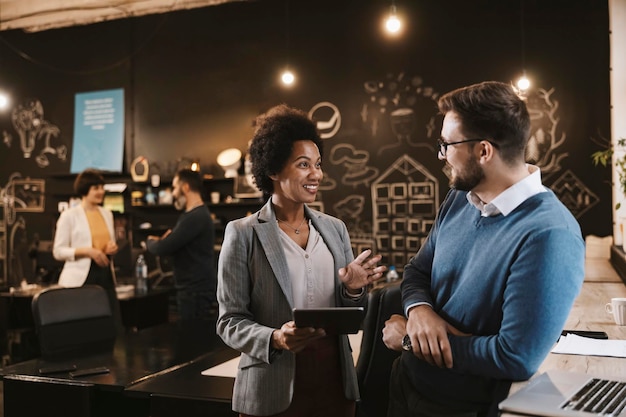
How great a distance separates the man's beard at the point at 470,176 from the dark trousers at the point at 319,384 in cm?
74

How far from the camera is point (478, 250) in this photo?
1.67 m

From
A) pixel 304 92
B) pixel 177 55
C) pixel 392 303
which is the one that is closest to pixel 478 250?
pixel 392 303

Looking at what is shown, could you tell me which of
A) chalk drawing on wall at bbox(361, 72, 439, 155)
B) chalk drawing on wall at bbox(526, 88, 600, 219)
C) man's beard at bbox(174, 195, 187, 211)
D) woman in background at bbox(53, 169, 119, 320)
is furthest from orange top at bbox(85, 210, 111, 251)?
chalk drawing on wall at bbox(526, 88, 600, 219)

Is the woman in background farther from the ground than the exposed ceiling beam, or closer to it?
closer to it

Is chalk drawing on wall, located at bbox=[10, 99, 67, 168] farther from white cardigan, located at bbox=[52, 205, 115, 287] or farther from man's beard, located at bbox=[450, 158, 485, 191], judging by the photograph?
man's beard, located at bbox=[450, 158, 485, 191]

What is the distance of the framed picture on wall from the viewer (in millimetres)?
7302

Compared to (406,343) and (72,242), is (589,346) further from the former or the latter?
(72,242)

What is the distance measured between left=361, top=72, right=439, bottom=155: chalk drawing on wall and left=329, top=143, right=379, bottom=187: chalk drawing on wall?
0.21 m

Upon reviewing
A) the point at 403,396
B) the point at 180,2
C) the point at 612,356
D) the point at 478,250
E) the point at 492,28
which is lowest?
the point at 403,396

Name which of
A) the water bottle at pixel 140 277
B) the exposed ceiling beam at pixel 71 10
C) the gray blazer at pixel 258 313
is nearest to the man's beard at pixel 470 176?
the gray blazer at pixel 258 313

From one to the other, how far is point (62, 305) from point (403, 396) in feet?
7.66

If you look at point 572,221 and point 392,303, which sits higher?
point 572,221

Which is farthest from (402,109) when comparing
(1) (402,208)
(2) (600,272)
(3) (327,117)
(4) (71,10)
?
(4) (71,10)

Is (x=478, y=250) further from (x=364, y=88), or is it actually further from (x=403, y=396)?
(x=364, y=88)
